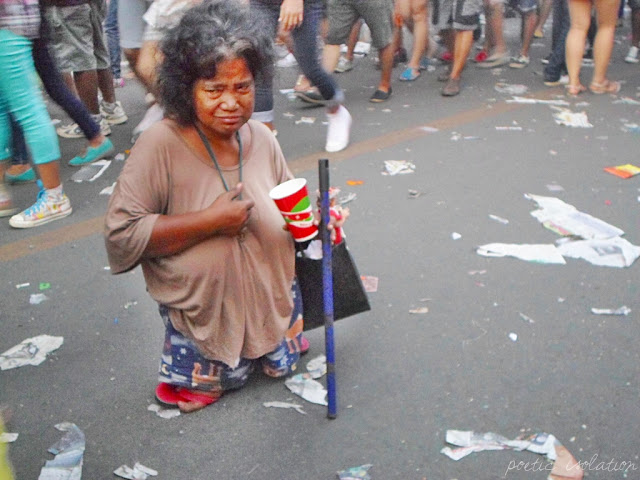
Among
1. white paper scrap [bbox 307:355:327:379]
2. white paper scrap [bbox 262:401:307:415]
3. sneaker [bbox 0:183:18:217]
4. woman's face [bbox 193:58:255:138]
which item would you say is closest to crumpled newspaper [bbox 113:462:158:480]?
white paper scrap [bbox 262:401:307:415]

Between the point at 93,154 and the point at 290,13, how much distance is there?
67.6 inches

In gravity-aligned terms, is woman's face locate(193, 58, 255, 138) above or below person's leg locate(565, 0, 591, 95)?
above

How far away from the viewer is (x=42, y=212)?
4.08 meters

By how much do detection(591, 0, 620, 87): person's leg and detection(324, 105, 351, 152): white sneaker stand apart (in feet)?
8.53

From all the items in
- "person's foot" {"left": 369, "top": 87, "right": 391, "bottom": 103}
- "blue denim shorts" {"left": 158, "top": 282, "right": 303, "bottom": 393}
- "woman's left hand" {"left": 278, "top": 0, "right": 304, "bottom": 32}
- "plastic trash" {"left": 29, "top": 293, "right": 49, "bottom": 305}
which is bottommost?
"person's foot" {"left": 369, "top": 87, "right": 391, "bottom": 103}

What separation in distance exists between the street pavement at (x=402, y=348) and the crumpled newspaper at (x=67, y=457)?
0.03 metres

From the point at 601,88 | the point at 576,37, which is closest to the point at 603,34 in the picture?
the point at 576,37

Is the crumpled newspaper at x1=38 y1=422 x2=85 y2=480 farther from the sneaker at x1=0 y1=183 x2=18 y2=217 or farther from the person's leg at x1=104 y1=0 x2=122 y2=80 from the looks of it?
the person's leg at x1=104 y1=0 x2=122 y2=80

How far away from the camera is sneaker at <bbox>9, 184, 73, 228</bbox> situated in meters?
4.02

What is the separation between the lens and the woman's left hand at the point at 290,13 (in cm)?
434

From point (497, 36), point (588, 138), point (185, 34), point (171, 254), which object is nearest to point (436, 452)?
point (171, 254)

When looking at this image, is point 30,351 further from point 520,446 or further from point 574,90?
point 574,90

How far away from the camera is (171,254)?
2.30 m

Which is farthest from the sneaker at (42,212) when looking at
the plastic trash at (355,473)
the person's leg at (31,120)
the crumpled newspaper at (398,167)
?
the plastic trash at (355,473)
